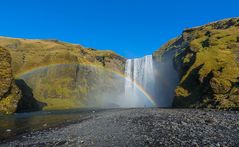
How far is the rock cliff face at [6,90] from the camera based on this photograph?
74.4 m

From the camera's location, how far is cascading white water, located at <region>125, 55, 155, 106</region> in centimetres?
13380

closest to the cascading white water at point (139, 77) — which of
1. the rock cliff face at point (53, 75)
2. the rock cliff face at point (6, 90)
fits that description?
the rock cliff face at point (53, 75)

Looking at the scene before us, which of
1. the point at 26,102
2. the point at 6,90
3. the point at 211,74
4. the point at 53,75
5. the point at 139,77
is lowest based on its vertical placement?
the point at 26,102

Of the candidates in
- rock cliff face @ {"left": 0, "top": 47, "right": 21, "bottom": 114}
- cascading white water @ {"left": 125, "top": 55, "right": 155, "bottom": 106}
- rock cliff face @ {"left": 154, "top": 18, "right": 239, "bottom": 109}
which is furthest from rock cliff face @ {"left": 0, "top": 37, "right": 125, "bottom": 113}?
rock cliff face @ {"left": 154, "top": 18, "right": 239, "bottom": 109}

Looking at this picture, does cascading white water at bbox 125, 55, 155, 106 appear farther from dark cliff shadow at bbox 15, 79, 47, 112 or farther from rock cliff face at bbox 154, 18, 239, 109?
dark cliff shadow at bbox 15, 79, 47, 112

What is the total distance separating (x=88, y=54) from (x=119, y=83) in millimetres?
40341

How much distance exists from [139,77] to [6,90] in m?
76.3

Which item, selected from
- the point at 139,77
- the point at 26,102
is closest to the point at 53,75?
the point at 139,77

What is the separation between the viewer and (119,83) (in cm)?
17150

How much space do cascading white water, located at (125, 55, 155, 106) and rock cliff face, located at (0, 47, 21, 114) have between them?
71238 millimetres

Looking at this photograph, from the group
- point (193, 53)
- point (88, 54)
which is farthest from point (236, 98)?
point (88, 54)

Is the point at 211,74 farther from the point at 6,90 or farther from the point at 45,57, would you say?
the point at 45,57

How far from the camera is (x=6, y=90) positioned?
250 feet

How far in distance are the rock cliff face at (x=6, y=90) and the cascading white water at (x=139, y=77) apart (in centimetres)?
7124
